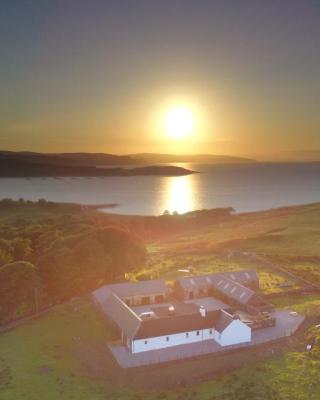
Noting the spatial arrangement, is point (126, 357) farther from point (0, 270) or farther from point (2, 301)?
point (0, 270)

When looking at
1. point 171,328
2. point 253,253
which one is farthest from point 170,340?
point 253,253

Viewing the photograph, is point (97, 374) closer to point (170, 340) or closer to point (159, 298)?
point (170, 340)

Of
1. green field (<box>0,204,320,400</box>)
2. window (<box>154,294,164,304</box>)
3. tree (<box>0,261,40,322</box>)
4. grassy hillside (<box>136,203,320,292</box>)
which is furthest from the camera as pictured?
grassy hillside (<box>136,203,320,292</box>)

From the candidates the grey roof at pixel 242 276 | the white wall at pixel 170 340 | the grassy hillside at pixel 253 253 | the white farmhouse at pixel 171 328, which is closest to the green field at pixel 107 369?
the white farmhouse at pixel 171 328

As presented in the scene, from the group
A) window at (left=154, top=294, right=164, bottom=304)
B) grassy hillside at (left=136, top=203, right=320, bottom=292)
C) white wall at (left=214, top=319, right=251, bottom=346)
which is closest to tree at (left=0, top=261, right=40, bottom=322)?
window at (left=154, top=294, right=164, bottom=304)

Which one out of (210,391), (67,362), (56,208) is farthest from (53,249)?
(56,208)

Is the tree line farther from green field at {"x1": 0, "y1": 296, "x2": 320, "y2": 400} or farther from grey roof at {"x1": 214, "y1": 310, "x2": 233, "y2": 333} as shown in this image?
grey roof at {"x1": 214, "y1": 310, "x2": 233, "y2": 333}
